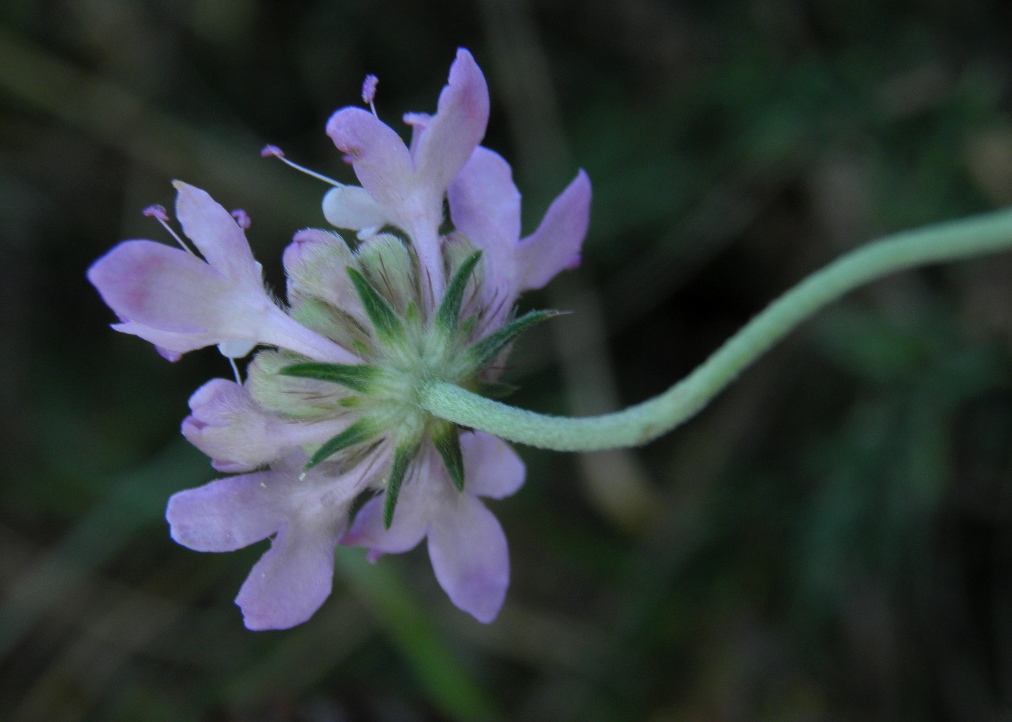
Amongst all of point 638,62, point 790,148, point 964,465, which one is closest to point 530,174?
point 638,62

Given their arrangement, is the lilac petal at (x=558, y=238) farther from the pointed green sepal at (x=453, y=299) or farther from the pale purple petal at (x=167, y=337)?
the pale purple petal at (x=167, y=337)

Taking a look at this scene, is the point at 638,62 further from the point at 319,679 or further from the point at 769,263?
the point at 319,679

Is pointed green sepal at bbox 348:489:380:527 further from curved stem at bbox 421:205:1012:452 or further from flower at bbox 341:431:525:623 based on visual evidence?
curved stem at bbox 421:205:1012:452

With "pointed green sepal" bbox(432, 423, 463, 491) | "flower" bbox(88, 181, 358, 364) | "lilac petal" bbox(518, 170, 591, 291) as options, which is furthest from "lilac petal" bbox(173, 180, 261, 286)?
"lilac petal" bbox(518, 170, 591, 291)

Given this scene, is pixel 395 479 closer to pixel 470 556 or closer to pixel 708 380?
pixel 470 556

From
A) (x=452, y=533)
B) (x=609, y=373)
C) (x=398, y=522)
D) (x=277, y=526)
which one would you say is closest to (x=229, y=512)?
(x=277, y=526)

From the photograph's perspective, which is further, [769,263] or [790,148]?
[769,263]
